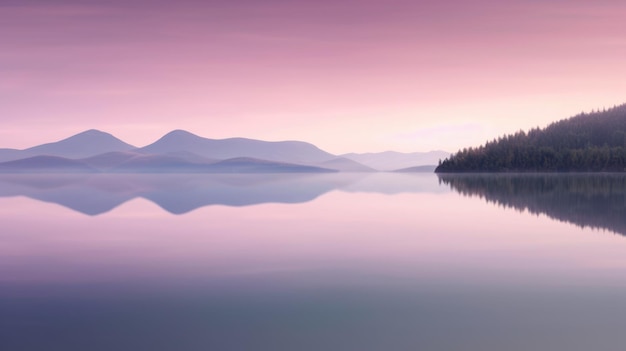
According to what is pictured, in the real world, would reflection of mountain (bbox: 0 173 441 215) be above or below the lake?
above

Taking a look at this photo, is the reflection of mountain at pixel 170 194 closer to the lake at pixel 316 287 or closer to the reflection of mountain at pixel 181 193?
the reflection of mountain at pixel 181 193

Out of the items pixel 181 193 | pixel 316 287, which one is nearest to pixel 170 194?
pixel 181 193

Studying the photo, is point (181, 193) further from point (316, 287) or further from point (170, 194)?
point (316, 287)

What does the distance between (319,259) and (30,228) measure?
1855 cm

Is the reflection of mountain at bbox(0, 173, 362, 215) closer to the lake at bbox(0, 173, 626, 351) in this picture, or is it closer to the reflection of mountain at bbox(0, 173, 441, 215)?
the reflection of mountain at bbox(0, 173, 441, 215)

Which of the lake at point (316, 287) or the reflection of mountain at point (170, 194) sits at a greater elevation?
the reflection of mountain at point (170, 194)

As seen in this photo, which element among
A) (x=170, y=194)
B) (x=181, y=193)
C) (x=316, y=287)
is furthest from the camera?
(x=181, y=193)

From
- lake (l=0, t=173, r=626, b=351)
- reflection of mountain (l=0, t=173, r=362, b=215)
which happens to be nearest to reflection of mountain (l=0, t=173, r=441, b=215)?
reflection of mountain (l=0, t=173, r=362, b=215)

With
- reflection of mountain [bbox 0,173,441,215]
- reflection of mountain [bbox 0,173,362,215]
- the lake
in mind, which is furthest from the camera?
reflection of mountain [bbox 0,173,441,215]

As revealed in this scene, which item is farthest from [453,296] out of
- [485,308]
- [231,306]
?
[231,306]

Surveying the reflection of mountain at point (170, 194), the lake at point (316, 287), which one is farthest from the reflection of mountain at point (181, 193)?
the lake at point (316, 287)

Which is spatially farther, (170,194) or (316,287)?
(170,194)

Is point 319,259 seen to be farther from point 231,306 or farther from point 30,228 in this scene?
point 30,228

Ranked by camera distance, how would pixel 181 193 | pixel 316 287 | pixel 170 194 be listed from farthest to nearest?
pixel 181 193 < pixel 170 194 < pixel 316 287
